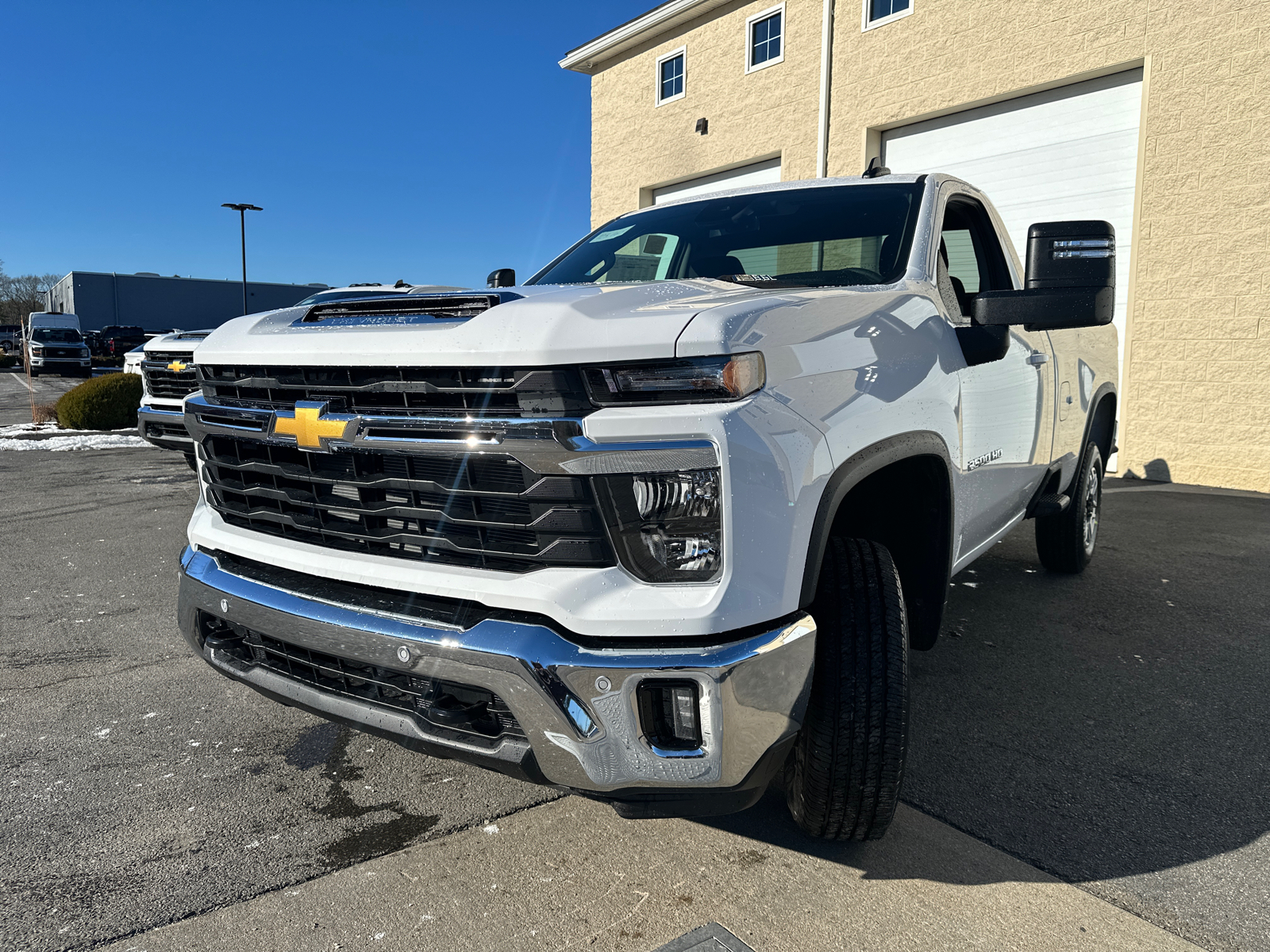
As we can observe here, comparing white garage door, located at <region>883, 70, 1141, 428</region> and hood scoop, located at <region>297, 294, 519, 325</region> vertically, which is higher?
white garage door, located at <region>883, 70, 1141, 428</region>

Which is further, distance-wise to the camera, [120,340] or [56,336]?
[120,340]

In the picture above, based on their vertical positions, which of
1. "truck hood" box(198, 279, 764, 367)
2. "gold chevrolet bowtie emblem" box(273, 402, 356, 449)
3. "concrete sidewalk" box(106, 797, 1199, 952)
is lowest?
"concrete sidewalk" box(106, 797, 1199, 952)

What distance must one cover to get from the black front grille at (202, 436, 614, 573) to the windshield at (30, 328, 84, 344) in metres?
34.8

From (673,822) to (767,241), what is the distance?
1.93 metres

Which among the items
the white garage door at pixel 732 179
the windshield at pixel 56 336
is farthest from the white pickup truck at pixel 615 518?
the windshield at pixel 56 336

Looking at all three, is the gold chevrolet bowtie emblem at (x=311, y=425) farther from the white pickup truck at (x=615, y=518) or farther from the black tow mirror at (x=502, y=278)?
the black tow mirror at (x=502, y=278)

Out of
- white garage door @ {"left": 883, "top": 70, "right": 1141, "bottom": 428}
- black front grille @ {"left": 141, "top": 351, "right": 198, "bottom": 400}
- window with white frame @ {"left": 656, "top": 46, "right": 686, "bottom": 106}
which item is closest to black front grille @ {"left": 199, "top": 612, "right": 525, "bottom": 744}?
black front grille @ {"left": 141, "top": 351, "right": 198, "bottom": 400}

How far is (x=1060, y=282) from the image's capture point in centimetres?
236

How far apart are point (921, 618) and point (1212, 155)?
8077 millimetres

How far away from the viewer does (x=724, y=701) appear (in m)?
1.64

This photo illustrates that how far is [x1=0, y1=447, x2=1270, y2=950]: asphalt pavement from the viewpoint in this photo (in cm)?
201

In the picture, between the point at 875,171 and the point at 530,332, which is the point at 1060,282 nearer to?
the point at 875,171

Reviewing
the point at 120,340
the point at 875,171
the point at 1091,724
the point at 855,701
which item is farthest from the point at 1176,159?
the point at 120,340

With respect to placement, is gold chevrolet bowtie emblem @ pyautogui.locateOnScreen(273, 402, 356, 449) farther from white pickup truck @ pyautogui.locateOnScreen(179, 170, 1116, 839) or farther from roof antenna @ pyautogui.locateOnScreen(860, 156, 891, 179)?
roof antenna @ pyautogui.locateOnScreen(860, 156, 891, 179)
